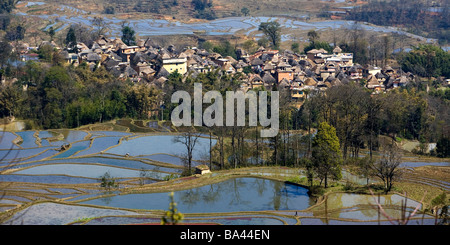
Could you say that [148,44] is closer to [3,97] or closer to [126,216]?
[3,97]

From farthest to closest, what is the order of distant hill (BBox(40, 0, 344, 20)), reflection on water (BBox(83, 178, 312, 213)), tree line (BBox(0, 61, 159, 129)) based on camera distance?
distant hill (BBox(40, 0, 344, 20)) < tree line (BBox(0, 61, 159, 129)) < reflection on water (BBox(83, 178, 312, 213))

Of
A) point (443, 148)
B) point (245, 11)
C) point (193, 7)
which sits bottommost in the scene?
point (443, 148)

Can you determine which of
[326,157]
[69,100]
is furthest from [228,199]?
[69,100]

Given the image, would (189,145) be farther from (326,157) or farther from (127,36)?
(127,36)

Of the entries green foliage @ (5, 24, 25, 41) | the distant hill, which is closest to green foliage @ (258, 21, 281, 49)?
the distant hill

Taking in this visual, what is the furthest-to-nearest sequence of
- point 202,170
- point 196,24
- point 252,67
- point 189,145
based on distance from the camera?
point 196,24, point 252,67, point 189,145, point 202,170

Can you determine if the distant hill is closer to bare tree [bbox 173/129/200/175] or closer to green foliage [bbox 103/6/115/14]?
green foliage [bbox 103/6/115/14]

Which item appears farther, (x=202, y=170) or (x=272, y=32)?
(x=272, y=32)
